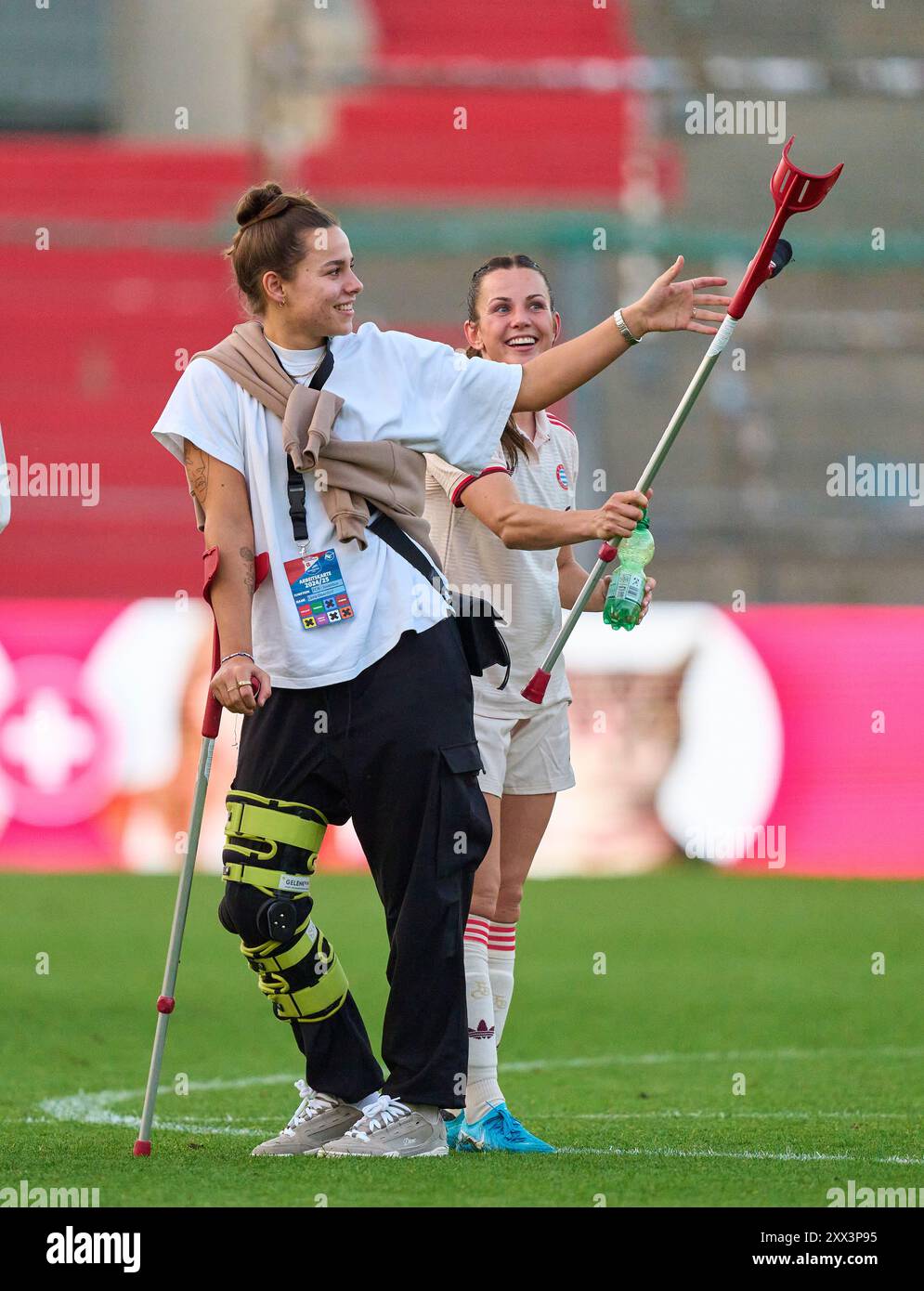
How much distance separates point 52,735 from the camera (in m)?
12.1

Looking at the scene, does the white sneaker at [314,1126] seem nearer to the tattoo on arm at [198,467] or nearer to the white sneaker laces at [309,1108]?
the white sneaker laces at [309,1108]

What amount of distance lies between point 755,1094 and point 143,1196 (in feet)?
9.24

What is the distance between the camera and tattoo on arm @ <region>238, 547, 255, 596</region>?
15.3 feet

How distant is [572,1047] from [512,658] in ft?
8.82

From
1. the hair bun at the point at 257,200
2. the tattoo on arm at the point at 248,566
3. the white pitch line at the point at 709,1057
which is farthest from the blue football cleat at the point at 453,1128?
the hair bun at the point at 257,200

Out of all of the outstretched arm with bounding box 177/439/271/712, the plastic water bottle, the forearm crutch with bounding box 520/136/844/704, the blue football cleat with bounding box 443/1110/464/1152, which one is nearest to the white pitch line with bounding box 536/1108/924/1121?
the blue football cleat with bounding box 443/1110/464/1152

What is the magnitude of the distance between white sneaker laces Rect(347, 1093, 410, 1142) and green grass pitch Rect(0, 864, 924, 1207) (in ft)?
0.38

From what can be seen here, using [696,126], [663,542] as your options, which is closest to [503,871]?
[663,542]
